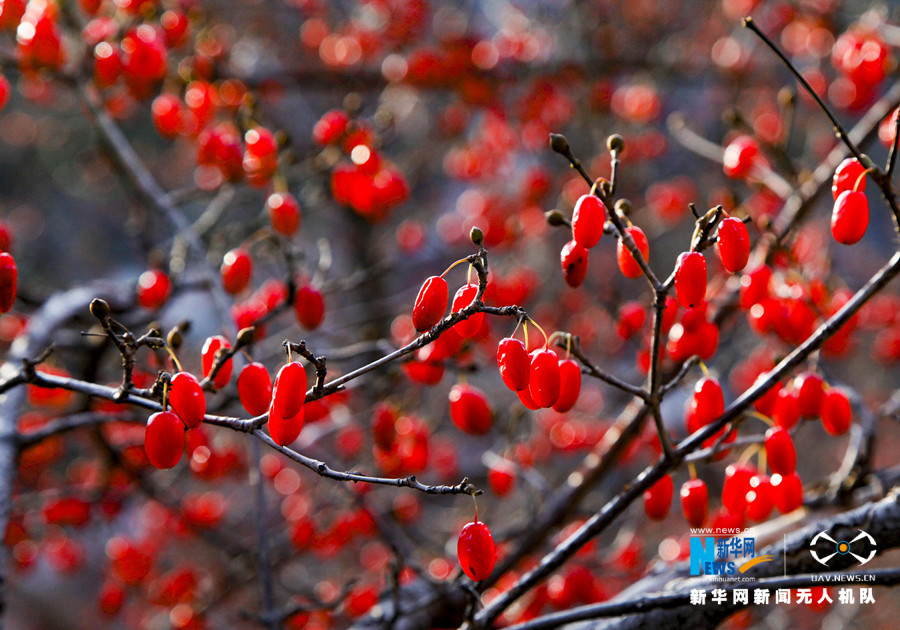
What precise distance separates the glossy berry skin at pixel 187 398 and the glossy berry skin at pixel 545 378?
2.30 ft

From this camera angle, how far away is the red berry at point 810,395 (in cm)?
179

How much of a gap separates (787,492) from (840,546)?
0.56 ft

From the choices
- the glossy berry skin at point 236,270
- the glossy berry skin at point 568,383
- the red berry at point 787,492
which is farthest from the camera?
the glossy berry skin at point 236,270

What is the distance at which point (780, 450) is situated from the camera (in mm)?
1706

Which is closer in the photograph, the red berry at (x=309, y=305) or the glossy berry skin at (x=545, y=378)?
the glossy berry skin at (x=545, y=378)

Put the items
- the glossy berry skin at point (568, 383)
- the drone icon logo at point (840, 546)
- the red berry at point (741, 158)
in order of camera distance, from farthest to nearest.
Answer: the red berry at point (741, 158)
the drone icon logo at point (840, 546)
the glossy berry skin at point (568, 383)

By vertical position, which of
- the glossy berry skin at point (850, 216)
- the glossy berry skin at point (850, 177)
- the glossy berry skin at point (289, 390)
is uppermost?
the glossy berry skin at point (850, 177)

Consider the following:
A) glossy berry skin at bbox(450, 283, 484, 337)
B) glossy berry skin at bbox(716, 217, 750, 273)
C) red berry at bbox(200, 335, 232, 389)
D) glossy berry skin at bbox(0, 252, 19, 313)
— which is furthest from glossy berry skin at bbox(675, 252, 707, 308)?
glossy berry skin at bbox(0, 252, 19, 313)

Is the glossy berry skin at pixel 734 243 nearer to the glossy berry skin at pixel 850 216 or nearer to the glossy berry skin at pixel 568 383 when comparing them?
the glossy berry skin at pixel 850 216

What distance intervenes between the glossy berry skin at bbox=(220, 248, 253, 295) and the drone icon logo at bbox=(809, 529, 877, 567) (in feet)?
6.32

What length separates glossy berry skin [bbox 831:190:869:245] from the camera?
144cm

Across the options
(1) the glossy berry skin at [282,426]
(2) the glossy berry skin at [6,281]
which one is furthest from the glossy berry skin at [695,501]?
(2) the glossy berry skin at [6,281]

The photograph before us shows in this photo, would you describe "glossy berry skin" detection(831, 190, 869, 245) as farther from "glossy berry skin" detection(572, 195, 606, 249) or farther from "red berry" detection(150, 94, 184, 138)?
"red berry" detection(150, 94, 184, 138)

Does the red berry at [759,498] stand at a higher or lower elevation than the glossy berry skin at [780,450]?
lower
